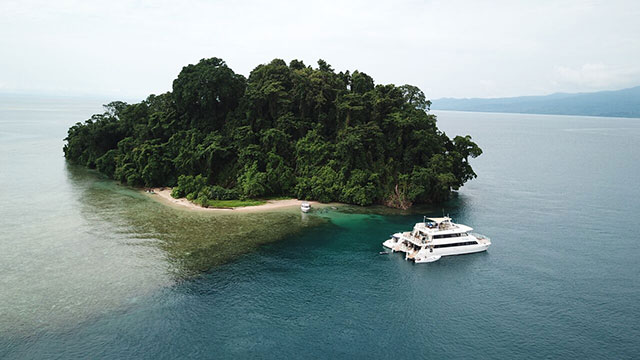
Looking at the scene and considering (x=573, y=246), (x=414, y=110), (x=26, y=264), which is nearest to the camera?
(x=26, y=264)

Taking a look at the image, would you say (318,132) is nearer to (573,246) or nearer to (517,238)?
(517,238)

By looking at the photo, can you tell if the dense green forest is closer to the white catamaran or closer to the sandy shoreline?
the sandy shoreline

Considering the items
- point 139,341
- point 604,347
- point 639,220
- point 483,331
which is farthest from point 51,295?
point 639,220

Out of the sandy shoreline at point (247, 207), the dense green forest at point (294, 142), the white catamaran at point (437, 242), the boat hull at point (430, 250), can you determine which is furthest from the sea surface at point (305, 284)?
the dense green forest at point (294, 142)

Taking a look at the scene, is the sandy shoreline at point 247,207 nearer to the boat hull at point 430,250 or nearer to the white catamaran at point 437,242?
the boat hull at point 430,250

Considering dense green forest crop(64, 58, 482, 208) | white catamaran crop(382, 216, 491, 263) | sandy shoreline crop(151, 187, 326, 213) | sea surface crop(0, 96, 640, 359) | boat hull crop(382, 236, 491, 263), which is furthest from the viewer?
dense green forest crop(64, 58, 482, 208)

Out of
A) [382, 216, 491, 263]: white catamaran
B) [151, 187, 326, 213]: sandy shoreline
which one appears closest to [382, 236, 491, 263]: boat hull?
[382, 216, 491, 263]: white catamaran

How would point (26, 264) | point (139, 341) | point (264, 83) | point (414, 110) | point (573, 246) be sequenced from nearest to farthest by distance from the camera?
1. point (139, 341)
2. point (26, 264)
3. point (573, 246)
4. point (414, 110)
5. point (264, 83)
